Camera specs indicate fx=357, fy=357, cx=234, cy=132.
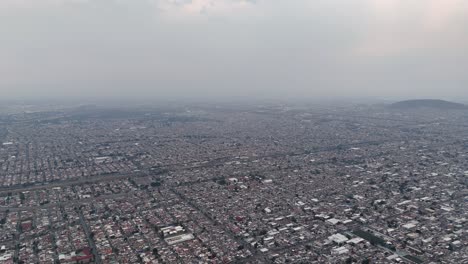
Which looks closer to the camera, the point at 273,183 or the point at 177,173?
the point at 273,183

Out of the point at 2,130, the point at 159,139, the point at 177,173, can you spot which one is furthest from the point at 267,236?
the point at 2,130

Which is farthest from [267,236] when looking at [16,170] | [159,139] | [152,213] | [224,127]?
[224,127]

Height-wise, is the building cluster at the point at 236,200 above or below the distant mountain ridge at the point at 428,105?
below

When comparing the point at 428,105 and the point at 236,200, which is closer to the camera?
the point at 236,200

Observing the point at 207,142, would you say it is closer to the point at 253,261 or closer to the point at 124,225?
the point at 124,225

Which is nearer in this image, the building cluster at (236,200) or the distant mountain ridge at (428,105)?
the building cluster at (236,200)

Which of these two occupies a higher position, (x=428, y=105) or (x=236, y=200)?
(x=428, y=105)

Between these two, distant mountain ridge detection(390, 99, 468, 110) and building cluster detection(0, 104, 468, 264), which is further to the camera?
distant mountain ridge detection(390, 99, 468, 110)

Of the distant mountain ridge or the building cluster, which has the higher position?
the distant mountain ridge

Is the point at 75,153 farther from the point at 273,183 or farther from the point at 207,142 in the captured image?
the point at 273,183

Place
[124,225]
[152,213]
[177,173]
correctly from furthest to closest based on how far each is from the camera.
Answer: [177,173] < [152,213] < [124,225]

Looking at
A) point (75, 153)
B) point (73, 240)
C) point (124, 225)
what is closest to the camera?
point (73, 240)
